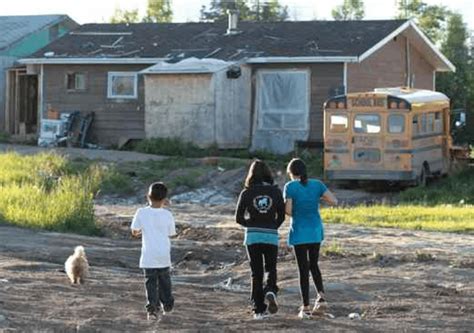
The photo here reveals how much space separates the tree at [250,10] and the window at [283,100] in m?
33.3

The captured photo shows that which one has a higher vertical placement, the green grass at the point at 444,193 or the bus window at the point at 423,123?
the bus window at the point at 423,123

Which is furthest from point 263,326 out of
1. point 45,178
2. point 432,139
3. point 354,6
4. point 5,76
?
point 354,6

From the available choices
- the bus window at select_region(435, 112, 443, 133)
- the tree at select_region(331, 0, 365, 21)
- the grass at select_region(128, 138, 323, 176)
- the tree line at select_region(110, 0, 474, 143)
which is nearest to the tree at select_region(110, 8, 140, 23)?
the tree line at select_region(110, 0, 474, 143)

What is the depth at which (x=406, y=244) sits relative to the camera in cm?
1861

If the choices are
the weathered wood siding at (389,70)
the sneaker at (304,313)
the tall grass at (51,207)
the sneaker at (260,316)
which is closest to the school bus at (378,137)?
the weathered wood siding at (389,70)

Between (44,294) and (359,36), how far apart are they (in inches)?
1049

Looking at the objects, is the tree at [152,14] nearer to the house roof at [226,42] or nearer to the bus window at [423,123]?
the house roof at [226,42]

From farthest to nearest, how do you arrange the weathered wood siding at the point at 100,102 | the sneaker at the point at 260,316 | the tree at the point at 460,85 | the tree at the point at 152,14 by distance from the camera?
the tree at the point at 152,14, the tree at the point at 460,85, the weathered wood siding at the point at 100,102, the sneaker at the point at 260,316

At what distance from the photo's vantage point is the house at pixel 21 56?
43281 mm

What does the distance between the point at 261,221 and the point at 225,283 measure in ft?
11.2

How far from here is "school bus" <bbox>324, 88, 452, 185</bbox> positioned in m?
28.8

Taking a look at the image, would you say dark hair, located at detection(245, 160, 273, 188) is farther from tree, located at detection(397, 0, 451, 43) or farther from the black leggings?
tree, located at detection(397, 0, 451, 43)

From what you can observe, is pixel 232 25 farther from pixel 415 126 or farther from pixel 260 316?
pixel 260 316

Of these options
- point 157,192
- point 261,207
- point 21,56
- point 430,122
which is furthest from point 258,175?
point 21,56
